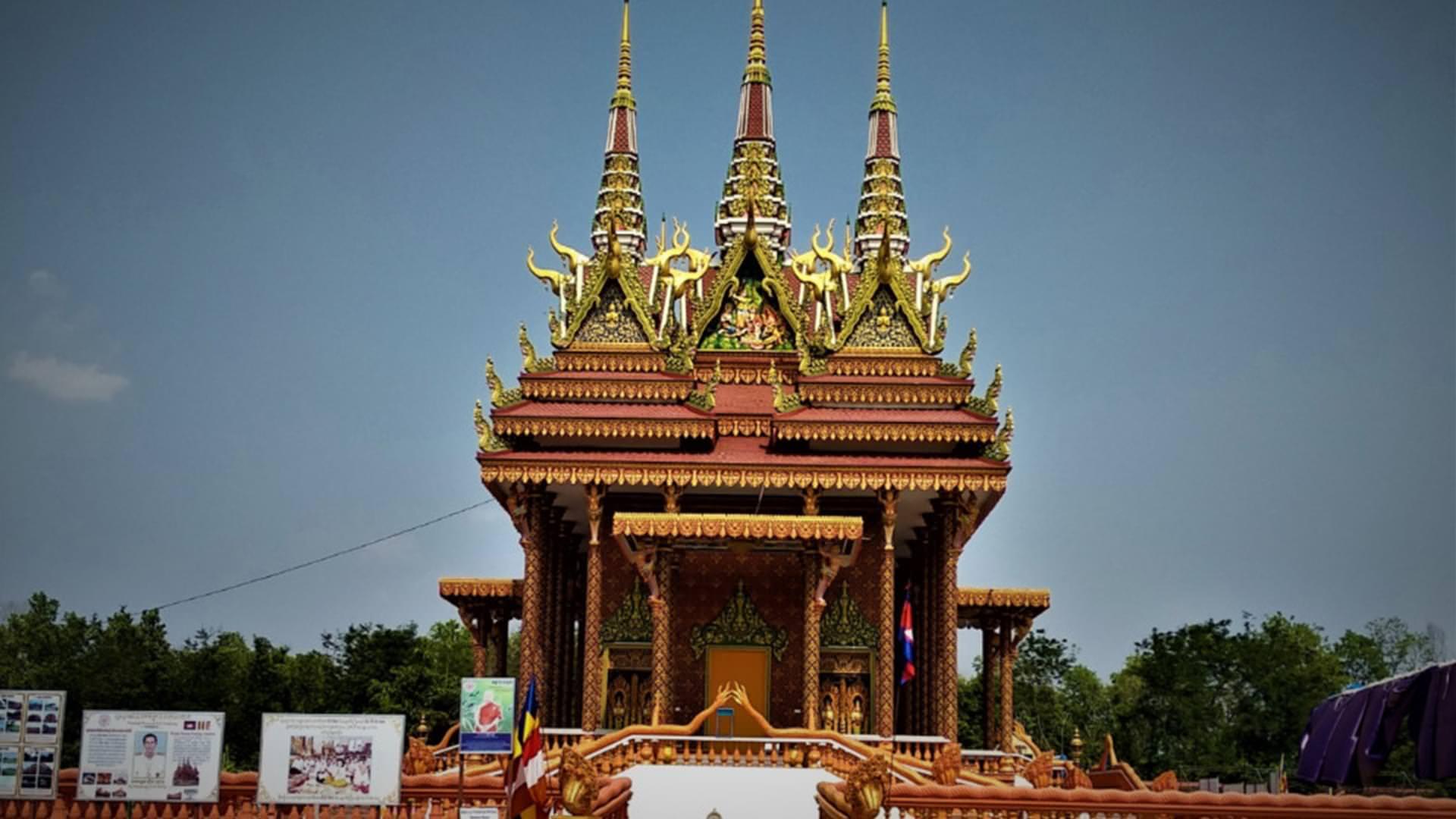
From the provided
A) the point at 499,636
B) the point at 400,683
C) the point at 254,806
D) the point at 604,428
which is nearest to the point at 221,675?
the point at 400,683

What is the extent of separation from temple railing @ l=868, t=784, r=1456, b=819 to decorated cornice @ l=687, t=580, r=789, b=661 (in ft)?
45.7

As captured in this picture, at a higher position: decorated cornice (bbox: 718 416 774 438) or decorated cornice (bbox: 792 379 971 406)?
decorated cornice (bbox: 792 379 971 406)

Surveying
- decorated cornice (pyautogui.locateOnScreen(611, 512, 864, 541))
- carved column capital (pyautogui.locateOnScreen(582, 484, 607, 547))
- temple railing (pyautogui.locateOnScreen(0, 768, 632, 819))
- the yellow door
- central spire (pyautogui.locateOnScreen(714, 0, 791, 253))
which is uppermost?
central spire (pyautogui.locateOnScreen(714, 0, 791, 253))

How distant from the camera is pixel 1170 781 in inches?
774

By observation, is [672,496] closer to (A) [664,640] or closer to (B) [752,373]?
(A) [664,640]

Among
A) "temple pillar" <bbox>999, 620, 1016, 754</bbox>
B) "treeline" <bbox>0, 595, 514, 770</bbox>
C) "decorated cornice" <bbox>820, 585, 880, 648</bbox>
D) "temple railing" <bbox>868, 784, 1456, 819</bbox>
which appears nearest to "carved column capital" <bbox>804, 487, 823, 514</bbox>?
"decorated cornice" <bbox>820, 585, 880, 648</bbox>

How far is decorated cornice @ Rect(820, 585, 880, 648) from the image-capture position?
3022 cm

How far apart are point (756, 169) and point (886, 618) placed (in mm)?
12903

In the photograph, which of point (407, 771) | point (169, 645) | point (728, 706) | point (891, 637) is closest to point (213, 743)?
point (407, 771)

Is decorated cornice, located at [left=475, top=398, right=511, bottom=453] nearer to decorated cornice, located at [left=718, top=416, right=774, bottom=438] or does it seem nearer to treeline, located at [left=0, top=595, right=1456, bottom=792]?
decorated cornice, located at [left=718, top=416, right=774, bottom=438]

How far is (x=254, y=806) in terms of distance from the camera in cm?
1547

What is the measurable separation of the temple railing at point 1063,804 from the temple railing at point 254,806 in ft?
7.98

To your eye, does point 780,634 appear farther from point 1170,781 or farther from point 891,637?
point 1170,781

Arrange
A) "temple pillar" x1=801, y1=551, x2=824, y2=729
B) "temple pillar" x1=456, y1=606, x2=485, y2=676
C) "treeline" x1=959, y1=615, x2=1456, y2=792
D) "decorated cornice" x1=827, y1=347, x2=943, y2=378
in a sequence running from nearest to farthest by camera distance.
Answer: "temple pillar" x1=801, y1=551, x2=824, y2=729 → "decorated cornice" x1=827, y1=347, x2=943, y2=378 → "temple pillar" x1=456, y1=606, x2=485, y2=676 → "treeline" x1=959, y1=615, x2=1456, y2=792
